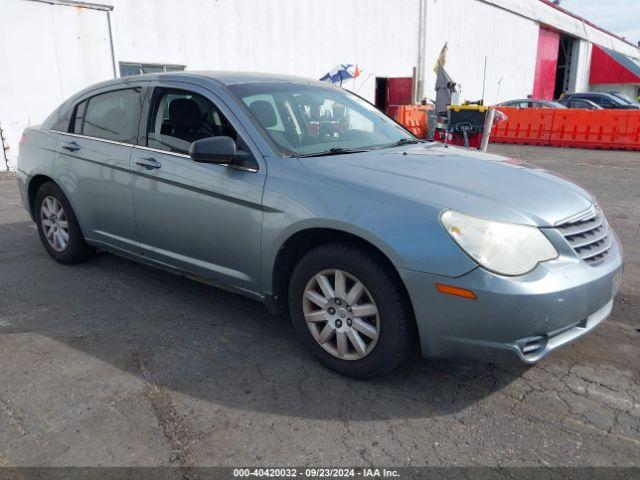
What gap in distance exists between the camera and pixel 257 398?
9.60ft

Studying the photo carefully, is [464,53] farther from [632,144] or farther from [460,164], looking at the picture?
[460,164]

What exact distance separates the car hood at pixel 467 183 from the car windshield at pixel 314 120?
0.69ft

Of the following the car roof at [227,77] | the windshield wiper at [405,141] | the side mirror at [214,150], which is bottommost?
the windshield wiper at [405,141]

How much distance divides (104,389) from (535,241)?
242 centimetres

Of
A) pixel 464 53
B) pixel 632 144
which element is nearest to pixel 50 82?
pixel 632 144

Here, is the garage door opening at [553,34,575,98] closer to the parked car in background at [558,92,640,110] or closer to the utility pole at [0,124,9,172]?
the parked car in background at [558,92,640,110]

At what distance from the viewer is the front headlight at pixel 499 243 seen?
2.53 m

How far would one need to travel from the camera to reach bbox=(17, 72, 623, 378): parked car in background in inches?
102

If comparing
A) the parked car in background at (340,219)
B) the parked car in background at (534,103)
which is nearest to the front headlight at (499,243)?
the parked car in background at (340,219)

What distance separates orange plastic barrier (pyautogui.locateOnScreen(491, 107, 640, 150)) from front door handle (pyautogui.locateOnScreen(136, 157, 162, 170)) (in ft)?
50.1

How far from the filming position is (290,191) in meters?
3.09

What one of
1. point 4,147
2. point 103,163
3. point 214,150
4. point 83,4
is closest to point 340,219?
point 214,150

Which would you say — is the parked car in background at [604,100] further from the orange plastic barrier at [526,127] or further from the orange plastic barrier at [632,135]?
the orange plastic barrier at [632,135]

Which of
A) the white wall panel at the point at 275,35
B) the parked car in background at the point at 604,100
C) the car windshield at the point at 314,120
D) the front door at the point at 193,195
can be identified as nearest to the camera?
the front door at the point at 193,195
